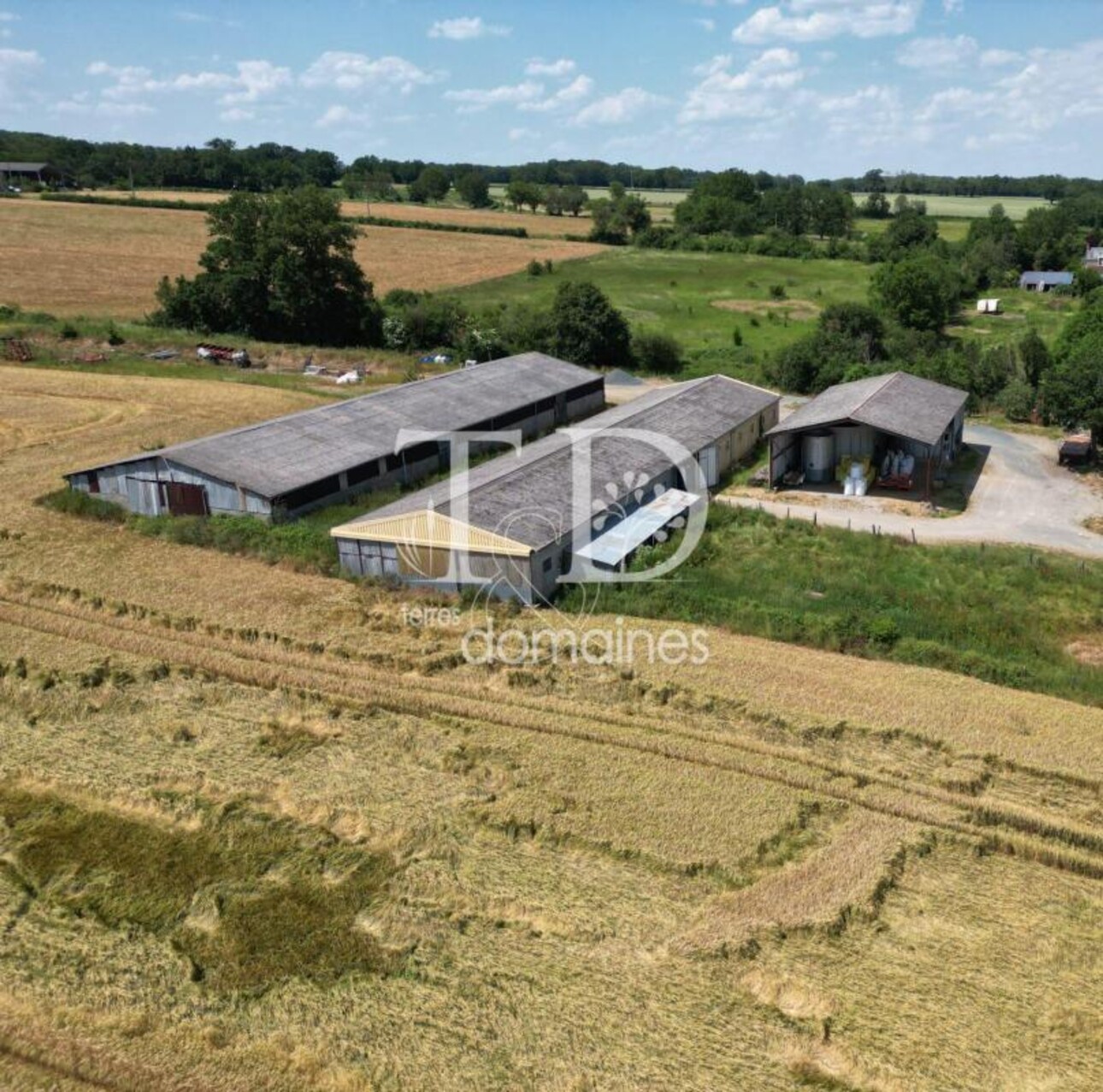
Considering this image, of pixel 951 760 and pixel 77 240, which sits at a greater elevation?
pixel 77 240

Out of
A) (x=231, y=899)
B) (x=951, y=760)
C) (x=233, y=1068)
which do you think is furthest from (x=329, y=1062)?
(x=951, y=760)

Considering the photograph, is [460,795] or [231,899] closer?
[231,899]

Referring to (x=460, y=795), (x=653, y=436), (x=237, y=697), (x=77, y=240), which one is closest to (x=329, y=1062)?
(x=460, y=795)

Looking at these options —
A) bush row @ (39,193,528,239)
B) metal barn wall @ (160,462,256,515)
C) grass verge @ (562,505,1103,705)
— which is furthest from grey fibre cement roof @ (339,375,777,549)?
bush row @ (39,193,528,239)

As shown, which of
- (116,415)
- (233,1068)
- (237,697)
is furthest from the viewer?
(116,415)

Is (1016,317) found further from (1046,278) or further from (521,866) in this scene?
(521,866)

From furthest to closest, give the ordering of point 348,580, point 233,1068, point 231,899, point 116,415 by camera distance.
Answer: point 116,415 → point 348,580 → point 231,899 → point 233,1068

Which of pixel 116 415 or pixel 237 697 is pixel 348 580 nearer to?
pixel 237 697
